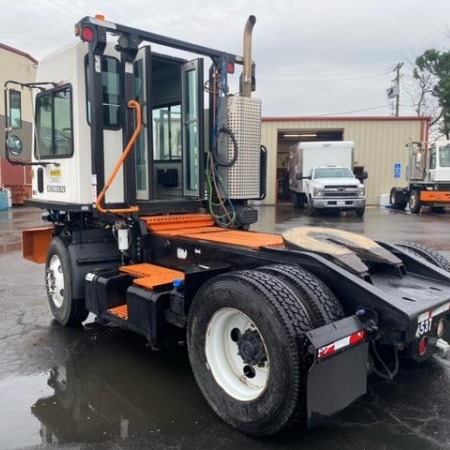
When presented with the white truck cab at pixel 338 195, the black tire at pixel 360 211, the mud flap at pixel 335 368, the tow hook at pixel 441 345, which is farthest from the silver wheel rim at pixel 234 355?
the black tire at pixel 360 211

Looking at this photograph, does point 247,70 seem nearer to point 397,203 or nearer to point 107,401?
point 107,401

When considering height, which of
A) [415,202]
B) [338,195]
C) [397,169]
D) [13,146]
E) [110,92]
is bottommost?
[415,202]

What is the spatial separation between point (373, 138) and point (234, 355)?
2646 centimetres

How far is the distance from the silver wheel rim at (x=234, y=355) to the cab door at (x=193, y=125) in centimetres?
225

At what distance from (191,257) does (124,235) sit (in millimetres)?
918

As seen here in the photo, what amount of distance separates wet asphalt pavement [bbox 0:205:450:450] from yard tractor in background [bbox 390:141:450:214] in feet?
62.7

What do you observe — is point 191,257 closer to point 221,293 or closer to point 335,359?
point 221,293

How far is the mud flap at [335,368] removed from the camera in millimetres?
2752

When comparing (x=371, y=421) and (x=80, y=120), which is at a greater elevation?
(x=80, y=120)

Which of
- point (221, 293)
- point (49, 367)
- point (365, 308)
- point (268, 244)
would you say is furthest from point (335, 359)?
point (49, 367)

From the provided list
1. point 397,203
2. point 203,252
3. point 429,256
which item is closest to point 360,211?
point 397,203

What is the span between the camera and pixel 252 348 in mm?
3211

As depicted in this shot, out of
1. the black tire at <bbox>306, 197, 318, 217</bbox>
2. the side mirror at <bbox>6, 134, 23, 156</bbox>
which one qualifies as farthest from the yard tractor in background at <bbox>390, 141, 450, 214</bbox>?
the side mirror at <bbox>6, 134, 23, 156</bbox>

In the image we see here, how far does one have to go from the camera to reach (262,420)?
307 centimetres
